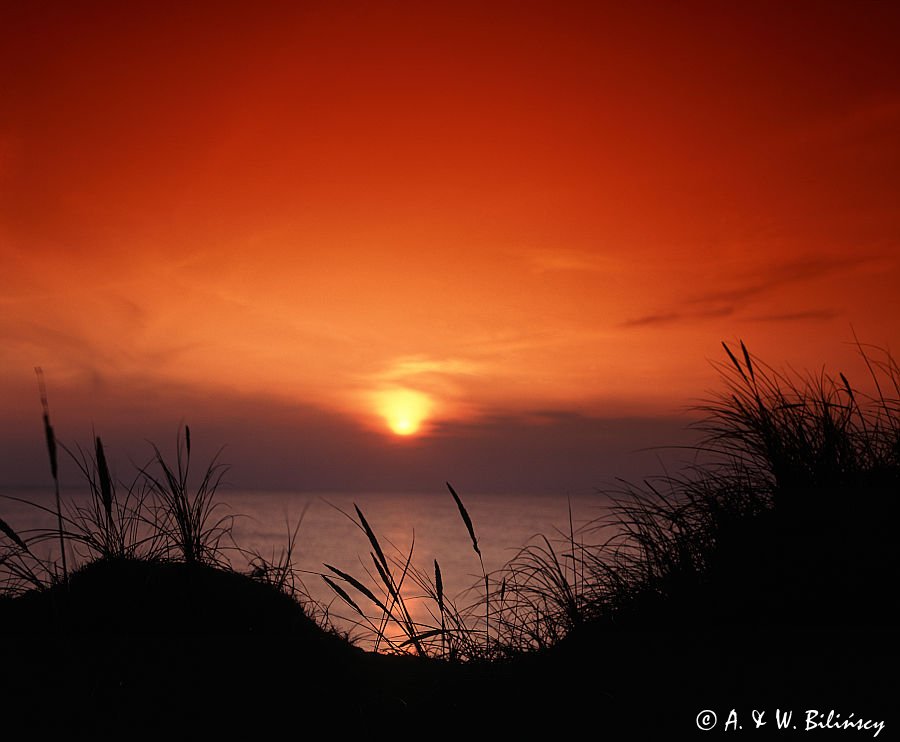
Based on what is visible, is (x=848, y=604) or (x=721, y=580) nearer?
(x=848, y=604)

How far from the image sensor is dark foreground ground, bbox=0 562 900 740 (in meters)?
2.81

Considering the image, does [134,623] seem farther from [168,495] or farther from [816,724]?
[816,724]

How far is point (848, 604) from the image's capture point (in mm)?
3178

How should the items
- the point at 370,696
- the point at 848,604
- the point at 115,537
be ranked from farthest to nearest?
the point at 115,537 < the point at 370,696 < the point at 848,604

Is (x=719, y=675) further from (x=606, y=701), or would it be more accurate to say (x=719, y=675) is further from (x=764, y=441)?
(x=764, y=441)

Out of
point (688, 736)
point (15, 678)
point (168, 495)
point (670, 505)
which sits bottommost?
point (688, 736)

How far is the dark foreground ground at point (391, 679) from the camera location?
281cm

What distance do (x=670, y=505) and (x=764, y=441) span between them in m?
0.70

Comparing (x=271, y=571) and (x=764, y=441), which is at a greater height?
(x=764, y=441)

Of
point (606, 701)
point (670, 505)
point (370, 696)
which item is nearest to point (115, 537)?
point (370, 696)

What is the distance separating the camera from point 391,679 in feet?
12.4

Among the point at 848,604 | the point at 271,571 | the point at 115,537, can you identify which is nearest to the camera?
the point at 848,604

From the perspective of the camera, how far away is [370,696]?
3.42m

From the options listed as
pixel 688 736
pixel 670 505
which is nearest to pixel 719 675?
pixel 688 736
